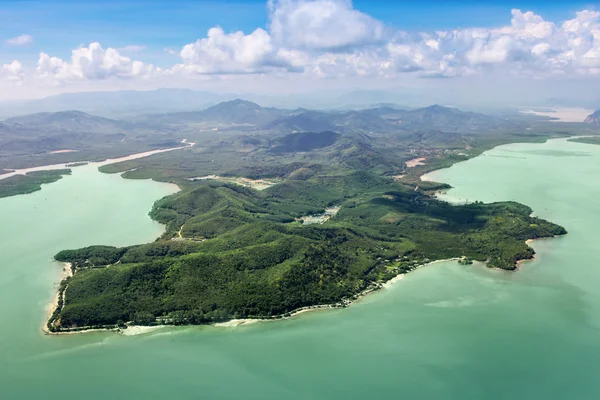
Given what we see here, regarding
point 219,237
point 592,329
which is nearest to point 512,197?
point 592,329

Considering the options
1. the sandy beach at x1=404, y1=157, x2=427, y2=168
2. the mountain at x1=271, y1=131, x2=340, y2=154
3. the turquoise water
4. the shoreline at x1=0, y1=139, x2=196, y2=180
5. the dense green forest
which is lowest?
the turquoise water

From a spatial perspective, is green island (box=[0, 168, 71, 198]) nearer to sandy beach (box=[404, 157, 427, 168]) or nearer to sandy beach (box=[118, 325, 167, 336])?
sandy beach (box=[118, 325, 167, 336])

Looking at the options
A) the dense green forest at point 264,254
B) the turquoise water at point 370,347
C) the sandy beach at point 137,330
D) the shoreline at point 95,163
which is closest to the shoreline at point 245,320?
the sandy beach at point 137,330

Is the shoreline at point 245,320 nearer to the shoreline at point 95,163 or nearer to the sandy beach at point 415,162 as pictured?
the sandy beach at point 415,162

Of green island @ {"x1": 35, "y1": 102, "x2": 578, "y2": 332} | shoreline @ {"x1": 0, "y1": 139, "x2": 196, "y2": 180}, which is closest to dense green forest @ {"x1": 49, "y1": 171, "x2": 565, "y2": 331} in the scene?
green island @ {"x1": 35, "y1": 102, "x2": 578, "y2": 332}

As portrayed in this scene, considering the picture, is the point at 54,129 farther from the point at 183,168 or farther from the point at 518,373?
the point at 518,373

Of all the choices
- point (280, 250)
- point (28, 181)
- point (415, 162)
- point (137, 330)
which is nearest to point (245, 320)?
point (137, 330)
